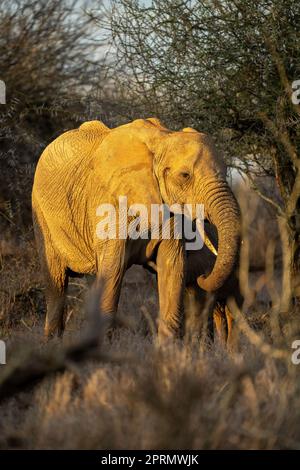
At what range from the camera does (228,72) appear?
974cm

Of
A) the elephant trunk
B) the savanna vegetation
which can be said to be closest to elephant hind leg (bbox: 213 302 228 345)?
the savanna vegetation

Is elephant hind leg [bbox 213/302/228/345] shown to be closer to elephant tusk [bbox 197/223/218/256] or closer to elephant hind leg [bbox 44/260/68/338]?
elephant tusk [bbox 197/223/218/256]

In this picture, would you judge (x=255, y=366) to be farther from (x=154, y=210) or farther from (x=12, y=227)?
(x=12, y=227)

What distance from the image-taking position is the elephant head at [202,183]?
719cm

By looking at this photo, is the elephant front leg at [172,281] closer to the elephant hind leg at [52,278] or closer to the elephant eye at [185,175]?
the elephant eye at [185,175]

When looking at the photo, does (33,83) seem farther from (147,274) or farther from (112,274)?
(112,274)

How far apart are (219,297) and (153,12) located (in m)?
2.98

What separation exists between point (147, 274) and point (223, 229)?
5866 millimetres

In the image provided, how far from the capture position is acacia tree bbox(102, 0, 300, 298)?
30.4 ft

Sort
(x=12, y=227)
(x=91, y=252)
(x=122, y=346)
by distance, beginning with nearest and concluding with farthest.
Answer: (x=122, y=346)
(x=91, y=252)
(x=12, y=227)

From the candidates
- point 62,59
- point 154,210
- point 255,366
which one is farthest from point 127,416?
point 62,59

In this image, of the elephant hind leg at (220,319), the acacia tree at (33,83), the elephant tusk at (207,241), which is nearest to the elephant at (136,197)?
the elephant tusk at (207,241)

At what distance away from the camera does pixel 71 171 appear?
8750 mm

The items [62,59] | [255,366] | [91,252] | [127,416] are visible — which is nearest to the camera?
[127,416]
